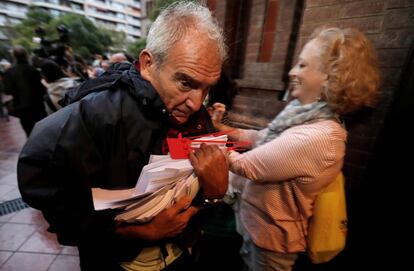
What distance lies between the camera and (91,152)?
0.89 meters

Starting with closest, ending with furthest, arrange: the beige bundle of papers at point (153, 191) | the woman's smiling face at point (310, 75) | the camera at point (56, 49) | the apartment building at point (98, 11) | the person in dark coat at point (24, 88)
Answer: the beige bundle of papers at point (153, 191)
the woman's smiling face at point (310, 75)
the person in dark coat at point (24, 88)
the camera at point (56, 49)
the apartment building at point (98, 11)

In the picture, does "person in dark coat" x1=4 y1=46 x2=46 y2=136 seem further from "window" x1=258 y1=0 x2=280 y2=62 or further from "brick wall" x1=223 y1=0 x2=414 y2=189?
"window" x1=258 y1=0 x2=280 y2=62

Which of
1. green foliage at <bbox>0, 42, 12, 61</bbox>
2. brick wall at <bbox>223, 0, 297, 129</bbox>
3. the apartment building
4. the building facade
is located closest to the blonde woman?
the building facade

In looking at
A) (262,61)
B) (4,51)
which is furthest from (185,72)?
(4,51)

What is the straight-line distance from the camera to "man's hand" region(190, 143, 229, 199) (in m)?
0.88

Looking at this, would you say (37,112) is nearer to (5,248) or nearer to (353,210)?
(5,248)

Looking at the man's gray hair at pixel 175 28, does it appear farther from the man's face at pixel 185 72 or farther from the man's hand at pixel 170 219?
the man's hand at pixel 170 219

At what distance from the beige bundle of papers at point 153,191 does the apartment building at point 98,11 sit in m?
47.8

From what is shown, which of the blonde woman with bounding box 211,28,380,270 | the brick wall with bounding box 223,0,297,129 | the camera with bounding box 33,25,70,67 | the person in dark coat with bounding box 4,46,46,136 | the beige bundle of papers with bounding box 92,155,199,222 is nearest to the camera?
the beige bundle of papers with bounding box 92,155,199,222

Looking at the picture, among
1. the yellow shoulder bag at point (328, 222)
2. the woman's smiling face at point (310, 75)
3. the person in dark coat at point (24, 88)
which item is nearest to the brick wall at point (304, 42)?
the woman's smiling face at point (310, 75)

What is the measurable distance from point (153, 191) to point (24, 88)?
15.2 ft

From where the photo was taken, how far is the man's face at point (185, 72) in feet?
3.06

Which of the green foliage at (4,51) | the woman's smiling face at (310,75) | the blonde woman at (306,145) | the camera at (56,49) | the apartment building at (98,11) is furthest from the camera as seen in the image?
the apartment building at (98,11)

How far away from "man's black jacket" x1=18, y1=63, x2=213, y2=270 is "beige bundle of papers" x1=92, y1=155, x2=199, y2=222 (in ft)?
0.29
